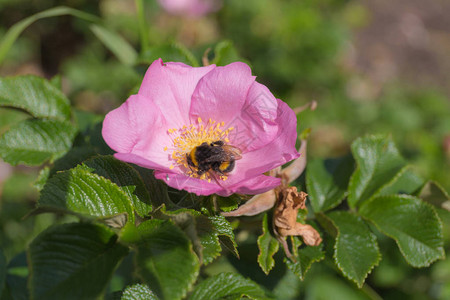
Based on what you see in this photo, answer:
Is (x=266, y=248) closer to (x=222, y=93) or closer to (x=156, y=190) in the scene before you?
(x=156, y=190)

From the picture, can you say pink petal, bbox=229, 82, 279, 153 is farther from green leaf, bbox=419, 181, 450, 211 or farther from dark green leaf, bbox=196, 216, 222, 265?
green leaf, bbox=419, 181, 450, 211

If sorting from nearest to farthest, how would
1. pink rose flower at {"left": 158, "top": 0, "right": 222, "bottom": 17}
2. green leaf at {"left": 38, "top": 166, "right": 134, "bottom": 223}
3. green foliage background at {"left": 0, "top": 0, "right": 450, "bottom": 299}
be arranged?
1. green leaf at {"left": 38, "top": 166, "right": 134, "bottom": 223}
2. green foliage background at {"left": 0, "top": 0, "right": 450, "bottom": 299}
3. pink rose flower at {"left": 158, "top": 0, "right": 222, "bottom": 17}

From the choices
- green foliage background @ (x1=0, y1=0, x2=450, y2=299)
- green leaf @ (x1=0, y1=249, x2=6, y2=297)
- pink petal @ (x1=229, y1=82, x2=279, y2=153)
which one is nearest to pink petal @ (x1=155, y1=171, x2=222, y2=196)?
pink petal @ (x1=229, y1=82, x2=279, y2=153)

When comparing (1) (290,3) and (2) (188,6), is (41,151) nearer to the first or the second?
(2) (188,6)

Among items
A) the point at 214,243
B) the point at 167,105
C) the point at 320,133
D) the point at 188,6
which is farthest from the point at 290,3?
the point at 214,243

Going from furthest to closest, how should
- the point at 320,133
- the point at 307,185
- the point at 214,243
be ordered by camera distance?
the point at 320,133 < the point at 307,185 < the point at 214,243
